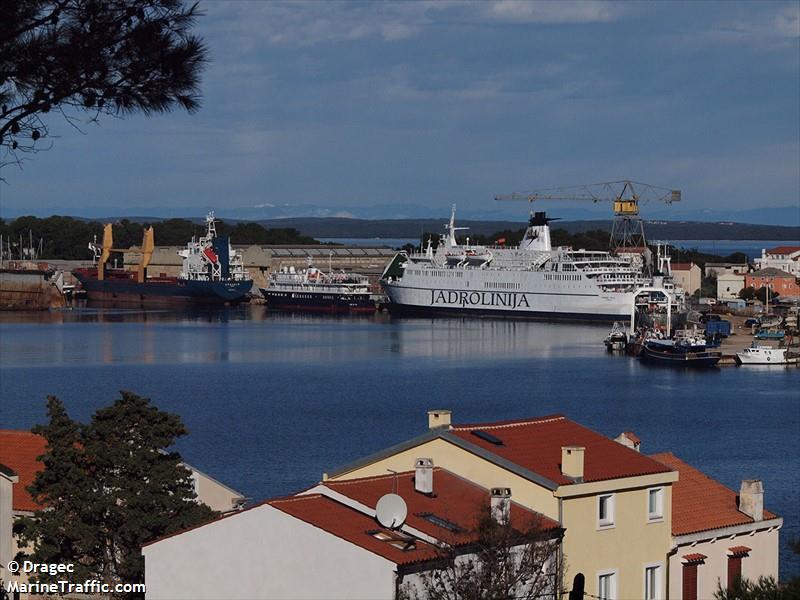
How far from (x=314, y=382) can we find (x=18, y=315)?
29595 millimetres

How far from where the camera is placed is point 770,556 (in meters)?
9.89

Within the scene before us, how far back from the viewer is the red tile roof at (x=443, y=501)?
775 centimetres

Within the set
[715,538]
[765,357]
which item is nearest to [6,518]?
[715,538]

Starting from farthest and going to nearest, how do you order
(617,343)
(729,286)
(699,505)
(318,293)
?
(318,293) → (729,286) → (617,343) → (699,505)

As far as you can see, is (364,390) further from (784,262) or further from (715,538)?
(784,262)

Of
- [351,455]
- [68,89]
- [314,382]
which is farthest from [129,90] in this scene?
[314,382]

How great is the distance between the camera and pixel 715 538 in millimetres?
9508

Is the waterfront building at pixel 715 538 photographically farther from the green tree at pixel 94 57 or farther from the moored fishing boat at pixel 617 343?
the moored fishing boat at pixel 617 343

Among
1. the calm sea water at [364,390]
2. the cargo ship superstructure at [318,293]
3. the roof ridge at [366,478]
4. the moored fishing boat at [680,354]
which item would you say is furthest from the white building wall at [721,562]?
the cargo ship superstructure at [318,293]

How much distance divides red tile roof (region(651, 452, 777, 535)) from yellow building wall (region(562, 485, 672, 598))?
326mm

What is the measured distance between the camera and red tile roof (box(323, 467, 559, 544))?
25.4 ft

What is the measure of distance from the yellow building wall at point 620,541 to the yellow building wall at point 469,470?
14cm

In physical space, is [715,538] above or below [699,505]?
below

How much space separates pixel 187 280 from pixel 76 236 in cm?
2208
